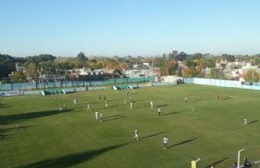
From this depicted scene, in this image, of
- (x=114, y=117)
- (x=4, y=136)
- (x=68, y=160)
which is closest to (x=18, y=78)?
(x=114, y=117)

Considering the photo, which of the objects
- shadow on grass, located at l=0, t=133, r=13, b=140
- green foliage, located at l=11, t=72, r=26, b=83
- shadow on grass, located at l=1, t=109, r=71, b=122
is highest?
green foliage, located at l=11, t=72, r=26, b=83

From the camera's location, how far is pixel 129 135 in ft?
117

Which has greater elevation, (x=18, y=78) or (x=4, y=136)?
(x=18, y=78)

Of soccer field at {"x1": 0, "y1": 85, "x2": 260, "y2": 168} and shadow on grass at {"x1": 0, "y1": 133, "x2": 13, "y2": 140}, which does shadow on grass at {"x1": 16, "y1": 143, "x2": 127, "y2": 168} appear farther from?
shadow on grass at {"x1": 0, "y1": 133, "x2": 13, "y2": 140}

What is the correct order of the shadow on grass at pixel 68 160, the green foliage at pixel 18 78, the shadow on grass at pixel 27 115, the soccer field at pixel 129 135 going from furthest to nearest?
1. the green foliage at pixel 18 78
2. the shadow on grass at pixel 27 115
3. the soccer field at pixel 129 135
4. the shadow on grass at pixel 68 160

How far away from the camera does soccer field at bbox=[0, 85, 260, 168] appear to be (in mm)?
27422

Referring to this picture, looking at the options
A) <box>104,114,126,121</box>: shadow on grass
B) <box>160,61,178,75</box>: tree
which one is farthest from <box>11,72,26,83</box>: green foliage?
<box>104,114,126,121</box>: shadow on grass

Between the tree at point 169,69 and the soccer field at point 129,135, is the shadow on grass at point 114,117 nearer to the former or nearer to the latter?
the soccer field at point 129,135

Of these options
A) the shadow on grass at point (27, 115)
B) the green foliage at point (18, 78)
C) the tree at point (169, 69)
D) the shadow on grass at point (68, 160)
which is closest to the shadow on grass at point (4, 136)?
the shadow on grass at point (27, 115)

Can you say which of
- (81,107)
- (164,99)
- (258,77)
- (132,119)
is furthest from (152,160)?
(258,77)

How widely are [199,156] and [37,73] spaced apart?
378 ft

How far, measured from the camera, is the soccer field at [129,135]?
1080 inches

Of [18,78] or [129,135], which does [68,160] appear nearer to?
[129,135]

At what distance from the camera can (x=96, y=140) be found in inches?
1340
